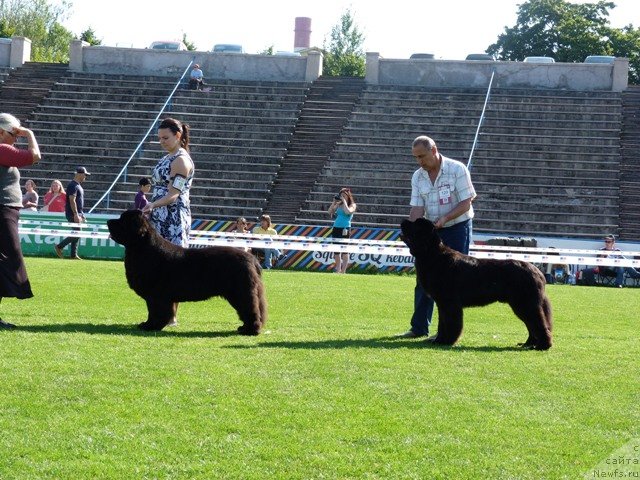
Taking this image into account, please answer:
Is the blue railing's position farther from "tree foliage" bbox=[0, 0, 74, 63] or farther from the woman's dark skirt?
"tree foliage" bbox=[0, 0, 74, 63]

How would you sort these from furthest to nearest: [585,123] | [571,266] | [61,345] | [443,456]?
[585,123] < [571,266] < [61,345] < [443,456]

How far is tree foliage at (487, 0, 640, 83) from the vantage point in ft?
222

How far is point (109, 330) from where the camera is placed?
9430mm

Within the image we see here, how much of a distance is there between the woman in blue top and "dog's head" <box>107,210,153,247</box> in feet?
44.9

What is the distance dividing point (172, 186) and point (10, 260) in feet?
5.41

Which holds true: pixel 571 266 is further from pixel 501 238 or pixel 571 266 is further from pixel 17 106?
pixel 17 106

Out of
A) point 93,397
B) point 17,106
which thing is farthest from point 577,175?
point 93,397

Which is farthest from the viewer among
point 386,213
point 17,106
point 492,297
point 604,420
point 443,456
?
point 17,106

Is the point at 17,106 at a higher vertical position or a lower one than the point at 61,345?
higher

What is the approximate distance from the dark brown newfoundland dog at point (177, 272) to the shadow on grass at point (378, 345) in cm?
72

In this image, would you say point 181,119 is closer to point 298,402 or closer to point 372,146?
point 372,146

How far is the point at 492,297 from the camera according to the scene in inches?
375

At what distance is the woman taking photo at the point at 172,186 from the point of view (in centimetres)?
988

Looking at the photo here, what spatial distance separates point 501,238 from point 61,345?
18.6 meters
